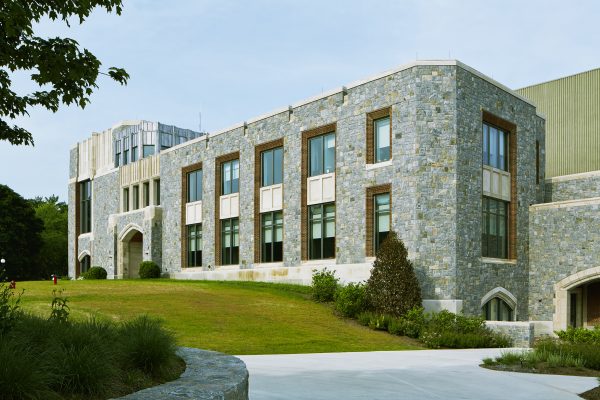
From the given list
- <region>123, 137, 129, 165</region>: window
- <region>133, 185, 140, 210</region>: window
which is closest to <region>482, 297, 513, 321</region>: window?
<region>133, 185, 140, 210</region>: window

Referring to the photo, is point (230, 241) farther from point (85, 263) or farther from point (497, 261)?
point (85, 263)

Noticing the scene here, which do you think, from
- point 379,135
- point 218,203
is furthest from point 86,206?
point 379,135

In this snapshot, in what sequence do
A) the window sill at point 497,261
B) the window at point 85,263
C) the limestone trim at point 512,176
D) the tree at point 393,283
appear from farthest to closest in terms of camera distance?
the window at point 85,263
the limestone trim at point 512,176
the window sill at point 497,261
the tree at point 393,283

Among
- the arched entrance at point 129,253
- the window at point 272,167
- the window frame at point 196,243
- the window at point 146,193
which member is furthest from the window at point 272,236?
the arched entrance at point 129,253

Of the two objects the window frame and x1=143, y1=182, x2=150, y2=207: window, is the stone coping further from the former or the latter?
x1=143, y1=182, x2=150, y2=207: window

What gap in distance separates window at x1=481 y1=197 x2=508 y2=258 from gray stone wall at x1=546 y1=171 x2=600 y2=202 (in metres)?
4.38

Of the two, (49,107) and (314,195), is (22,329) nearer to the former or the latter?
(49,107)

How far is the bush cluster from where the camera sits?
6.06 meters

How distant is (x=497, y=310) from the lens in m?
27.9

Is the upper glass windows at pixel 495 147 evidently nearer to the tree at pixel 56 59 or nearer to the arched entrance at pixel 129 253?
the tree at pixel 56 59

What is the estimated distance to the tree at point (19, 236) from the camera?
208ft

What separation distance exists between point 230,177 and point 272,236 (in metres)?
5.27

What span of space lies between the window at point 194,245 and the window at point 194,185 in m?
1.73

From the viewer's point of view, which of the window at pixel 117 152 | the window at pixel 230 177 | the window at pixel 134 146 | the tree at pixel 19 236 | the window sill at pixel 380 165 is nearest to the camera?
the window sill at pixel 380 165
